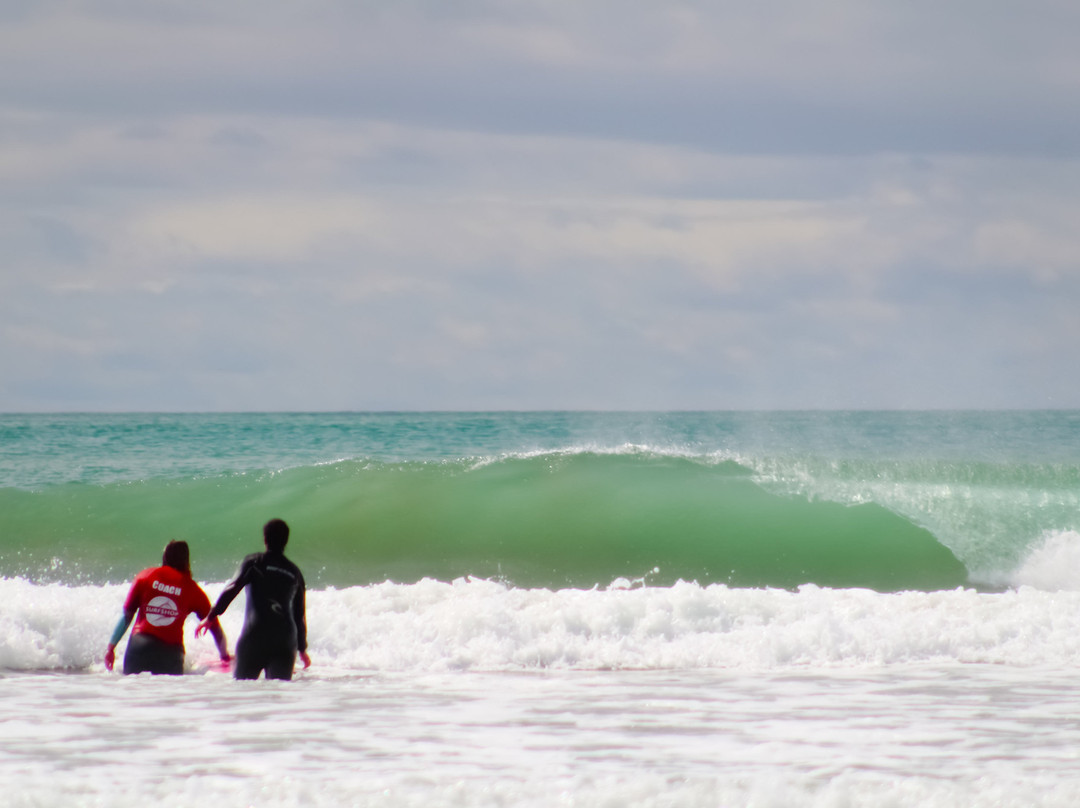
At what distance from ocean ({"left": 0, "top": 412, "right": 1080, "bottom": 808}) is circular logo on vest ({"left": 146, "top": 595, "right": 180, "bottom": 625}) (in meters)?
0.45

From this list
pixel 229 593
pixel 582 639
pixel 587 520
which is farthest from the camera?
pixel 587 520

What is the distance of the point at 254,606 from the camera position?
294 inches

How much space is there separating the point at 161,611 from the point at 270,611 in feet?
2.93

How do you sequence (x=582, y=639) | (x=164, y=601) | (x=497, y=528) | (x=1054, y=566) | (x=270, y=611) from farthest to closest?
1. (x=497, y=528)
2. (x=1054, y=566)
3. (x=582, y=639)
4. (x=164, y=601)
5. (x=270, y=611)

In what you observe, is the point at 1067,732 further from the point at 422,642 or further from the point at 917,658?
the point at 422,642

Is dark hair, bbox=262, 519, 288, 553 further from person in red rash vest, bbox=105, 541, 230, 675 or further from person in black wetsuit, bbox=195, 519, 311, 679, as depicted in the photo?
person in red rash vest, bbox=105, 541, 230, 675

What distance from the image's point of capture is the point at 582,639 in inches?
372

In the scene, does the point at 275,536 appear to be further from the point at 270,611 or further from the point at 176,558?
the point at 176,558

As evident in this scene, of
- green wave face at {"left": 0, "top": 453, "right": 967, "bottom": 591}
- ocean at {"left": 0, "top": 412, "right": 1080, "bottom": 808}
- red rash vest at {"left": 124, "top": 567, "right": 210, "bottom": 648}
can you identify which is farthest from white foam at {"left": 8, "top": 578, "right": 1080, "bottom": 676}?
green wave face at {"left": 0, "top": 453, "right": 967, "bottom": 591}

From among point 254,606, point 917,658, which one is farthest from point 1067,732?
point 254,606

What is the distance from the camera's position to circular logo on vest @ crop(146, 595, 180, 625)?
7.77 m

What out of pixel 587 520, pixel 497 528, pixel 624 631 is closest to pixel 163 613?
pixel 624 631

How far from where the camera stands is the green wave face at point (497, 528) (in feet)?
49.4

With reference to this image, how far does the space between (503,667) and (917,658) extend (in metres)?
3.42
